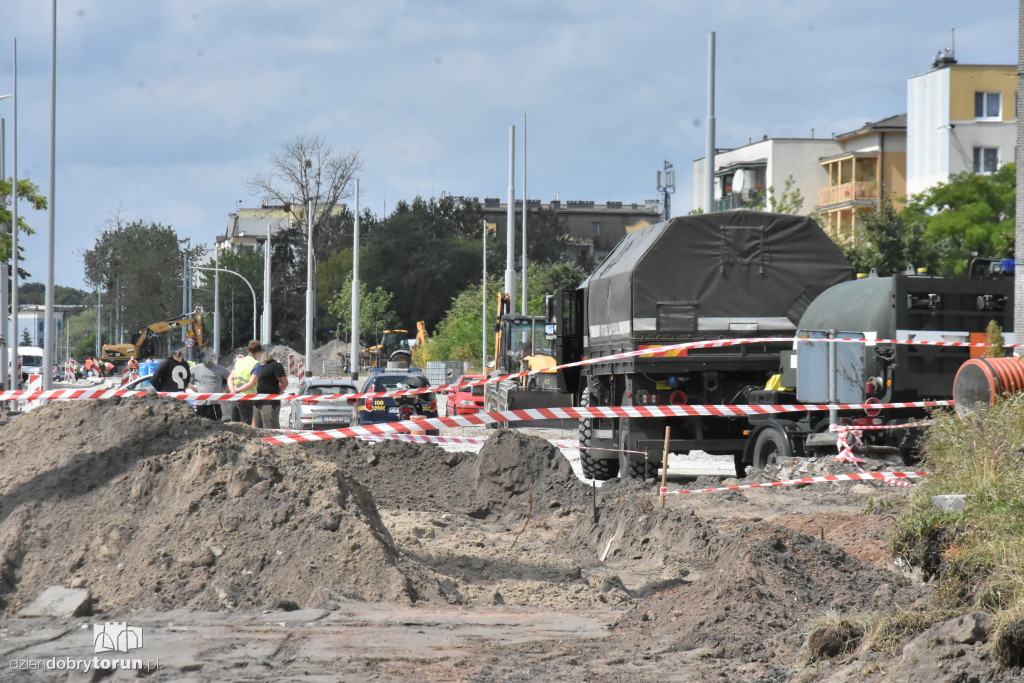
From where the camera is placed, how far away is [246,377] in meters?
19.2

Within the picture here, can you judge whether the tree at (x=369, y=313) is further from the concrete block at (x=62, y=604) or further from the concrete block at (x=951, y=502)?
the concrete block at (x=951, y=502)

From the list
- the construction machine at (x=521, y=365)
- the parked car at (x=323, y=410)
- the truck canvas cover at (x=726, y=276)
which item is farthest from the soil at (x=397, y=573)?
the parked car at (x=323, y=410)

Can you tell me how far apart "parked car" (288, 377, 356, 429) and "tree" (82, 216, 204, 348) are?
73.2 meters

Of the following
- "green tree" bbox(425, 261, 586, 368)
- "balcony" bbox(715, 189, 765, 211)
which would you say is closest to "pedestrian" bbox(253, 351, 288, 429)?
"balcony" bbox(715, 189, 765, 211)

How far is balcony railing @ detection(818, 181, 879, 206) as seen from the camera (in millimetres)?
61812

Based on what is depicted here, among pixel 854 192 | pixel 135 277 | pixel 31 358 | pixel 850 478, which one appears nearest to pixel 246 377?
pixel 850 478

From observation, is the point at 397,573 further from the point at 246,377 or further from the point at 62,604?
the point at 246,377

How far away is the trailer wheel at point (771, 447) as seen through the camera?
42.5 ft

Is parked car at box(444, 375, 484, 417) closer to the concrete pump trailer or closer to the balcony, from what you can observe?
the concrete pump trailer

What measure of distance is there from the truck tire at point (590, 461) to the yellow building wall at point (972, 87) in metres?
44.7

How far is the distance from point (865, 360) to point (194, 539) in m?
7.28

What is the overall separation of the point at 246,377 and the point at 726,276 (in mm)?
8319

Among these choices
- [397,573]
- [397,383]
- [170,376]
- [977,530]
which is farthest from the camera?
[397,383]

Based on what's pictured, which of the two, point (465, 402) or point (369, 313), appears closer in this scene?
point (465, 402)
